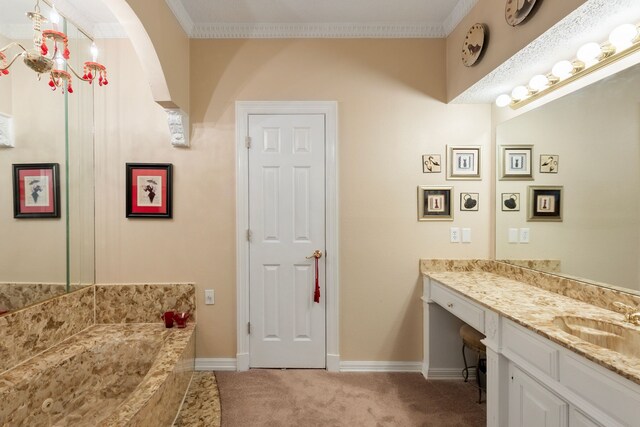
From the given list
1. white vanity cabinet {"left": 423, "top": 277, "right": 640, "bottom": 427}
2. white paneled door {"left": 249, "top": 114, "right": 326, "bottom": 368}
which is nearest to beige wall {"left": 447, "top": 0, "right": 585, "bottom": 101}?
white paneled door {"left": 249, "top": 114, "right": 326, "bottom": 368}

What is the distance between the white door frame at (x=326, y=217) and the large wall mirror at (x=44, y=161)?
3.78ft

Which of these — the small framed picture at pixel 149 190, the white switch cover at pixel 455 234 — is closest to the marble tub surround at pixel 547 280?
the white switch cover at pixel 455 234

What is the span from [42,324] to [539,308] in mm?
2898

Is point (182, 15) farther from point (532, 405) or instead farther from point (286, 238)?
point (532, 405)

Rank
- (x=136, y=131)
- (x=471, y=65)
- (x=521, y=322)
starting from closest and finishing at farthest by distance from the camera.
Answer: (x=521, y=322), (x=471, y=65), (x=136, y=131)

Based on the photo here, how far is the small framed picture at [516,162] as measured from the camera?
215 cm

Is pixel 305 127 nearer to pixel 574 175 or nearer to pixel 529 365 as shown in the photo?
pixel 574 175

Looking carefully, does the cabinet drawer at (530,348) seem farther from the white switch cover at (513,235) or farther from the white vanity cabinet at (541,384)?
the white switch cover at (513,235)

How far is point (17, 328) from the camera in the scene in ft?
5.72

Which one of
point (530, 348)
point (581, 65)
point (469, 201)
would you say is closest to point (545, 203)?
point (469, 201)

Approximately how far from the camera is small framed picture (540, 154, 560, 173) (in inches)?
75.9

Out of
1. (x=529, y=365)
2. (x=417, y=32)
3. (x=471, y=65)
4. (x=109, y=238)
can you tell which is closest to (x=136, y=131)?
(x=109, y=238)

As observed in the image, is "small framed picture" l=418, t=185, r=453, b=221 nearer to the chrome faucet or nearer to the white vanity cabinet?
the white vanity cabinet

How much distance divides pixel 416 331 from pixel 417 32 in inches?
98.5
